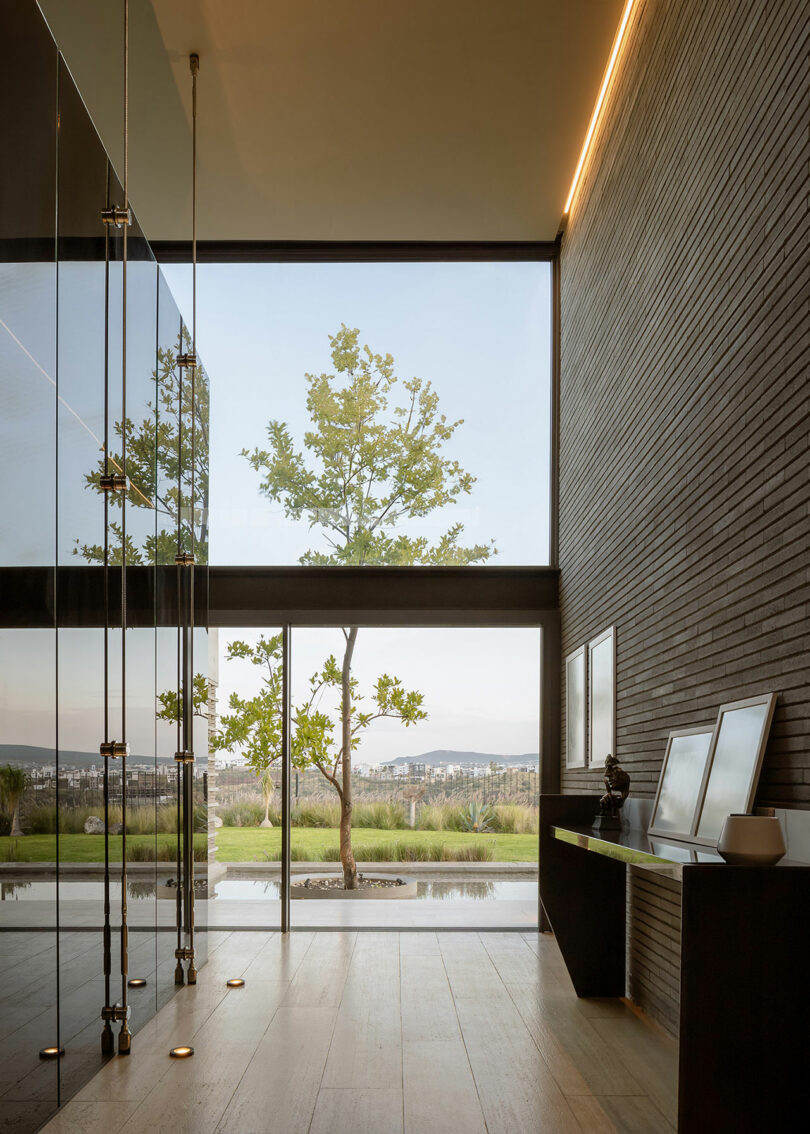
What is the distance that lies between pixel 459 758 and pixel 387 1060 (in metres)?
3.46

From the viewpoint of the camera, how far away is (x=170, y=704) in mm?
5109

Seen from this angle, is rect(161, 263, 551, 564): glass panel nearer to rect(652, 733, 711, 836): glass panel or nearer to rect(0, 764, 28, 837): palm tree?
rect(652, 733, 711, 836): glass panel

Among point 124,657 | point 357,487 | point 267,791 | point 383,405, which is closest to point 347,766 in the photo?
point 267,791

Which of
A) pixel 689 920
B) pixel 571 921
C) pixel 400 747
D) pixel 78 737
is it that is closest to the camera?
pixel 689 920

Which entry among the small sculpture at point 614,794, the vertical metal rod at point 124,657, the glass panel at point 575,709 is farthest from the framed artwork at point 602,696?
the vertical metal rod at point 124,657

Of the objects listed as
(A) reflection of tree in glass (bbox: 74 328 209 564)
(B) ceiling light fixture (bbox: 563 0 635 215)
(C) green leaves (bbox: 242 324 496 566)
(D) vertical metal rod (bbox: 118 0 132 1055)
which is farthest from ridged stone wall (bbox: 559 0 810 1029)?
(A) reflection of tree in glass (bbox: 74 328 209 564)

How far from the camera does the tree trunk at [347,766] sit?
716 cm

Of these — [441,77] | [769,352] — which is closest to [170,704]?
[769,352]

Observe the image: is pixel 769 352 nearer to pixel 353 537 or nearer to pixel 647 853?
pixel 647 853

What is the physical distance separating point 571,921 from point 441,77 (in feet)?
14.6

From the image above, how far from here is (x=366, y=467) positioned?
7.68 m

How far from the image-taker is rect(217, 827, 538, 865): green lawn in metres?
7.16

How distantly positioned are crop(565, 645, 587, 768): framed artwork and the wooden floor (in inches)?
50.0

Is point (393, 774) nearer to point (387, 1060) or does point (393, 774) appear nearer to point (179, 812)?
point (179, 812)
